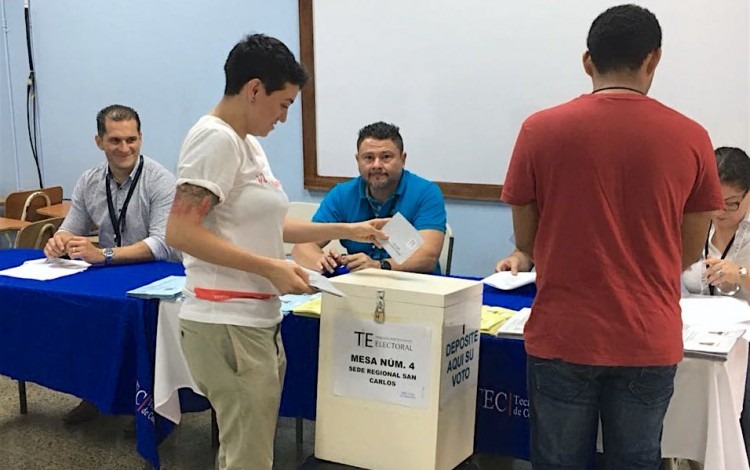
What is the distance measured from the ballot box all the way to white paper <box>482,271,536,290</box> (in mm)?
494

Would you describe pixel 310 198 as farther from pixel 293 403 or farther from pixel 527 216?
pixel 527 216

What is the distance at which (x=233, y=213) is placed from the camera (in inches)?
61.2

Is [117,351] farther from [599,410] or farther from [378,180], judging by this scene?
[599,410]

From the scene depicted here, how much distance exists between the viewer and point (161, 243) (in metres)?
2.78

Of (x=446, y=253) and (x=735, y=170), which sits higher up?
(x=735, y=170)

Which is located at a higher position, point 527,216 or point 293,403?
point 527,216

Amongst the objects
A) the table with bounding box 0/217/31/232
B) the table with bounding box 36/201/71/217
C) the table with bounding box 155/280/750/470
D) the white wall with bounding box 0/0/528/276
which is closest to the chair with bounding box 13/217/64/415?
the table with bounding box 0/217/31/232

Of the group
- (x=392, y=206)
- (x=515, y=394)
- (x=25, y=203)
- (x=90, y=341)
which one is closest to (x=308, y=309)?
(x=515, y=394)

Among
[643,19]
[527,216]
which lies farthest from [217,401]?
[643,19]

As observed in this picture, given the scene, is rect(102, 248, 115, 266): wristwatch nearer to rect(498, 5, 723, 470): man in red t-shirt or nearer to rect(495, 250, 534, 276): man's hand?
rect(495, 250, 534, 276): man's hand

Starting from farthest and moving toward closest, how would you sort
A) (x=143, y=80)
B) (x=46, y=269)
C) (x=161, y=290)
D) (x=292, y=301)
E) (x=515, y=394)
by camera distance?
1. (x=143, y=80)
2. (x=46, y=269)
3. (x=161, y=290)
4. (x=292, y=301)
5. (x=515, y=394)

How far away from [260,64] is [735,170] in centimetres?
135

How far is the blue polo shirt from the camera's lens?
9.07 feet

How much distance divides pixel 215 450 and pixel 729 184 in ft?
6.42
